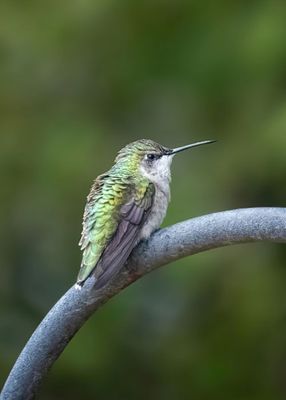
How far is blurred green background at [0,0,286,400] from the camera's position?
401 centimetres

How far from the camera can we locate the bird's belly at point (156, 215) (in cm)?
269

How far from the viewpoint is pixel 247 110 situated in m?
4.23

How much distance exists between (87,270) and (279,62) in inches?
76.2

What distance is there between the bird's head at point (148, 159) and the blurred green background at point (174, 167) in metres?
0.70

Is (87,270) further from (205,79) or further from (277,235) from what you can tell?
(205,79)

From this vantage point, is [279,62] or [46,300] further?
[46,300]

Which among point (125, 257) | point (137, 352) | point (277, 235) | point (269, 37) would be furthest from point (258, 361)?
point (277, 235)

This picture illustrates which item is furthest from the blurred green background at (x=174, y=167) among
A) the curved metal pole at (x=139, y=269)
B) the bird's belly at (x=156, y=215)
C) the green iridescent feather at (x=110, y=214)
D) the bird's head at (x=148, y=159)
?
the curved metal pole at (x=139, y=269)

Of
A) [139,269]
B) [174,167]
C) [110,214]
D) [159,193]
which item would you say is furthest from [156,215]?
[174,167]

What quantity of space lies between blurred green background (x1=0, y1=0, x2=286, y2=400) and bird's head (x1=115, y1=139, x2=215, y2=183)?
2.31ft

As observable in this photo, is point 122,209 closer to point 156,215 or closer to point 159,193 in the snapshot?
point 156,215

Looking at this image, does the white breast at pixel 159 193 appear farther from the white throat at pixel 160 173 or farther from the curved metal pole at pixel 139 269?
the curved metal pole at pixel 139 269

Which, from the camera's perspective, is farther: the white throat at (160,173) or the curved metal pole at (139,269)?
the white throat at (160,173)

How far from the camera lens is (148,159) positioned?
3268 millimetres
